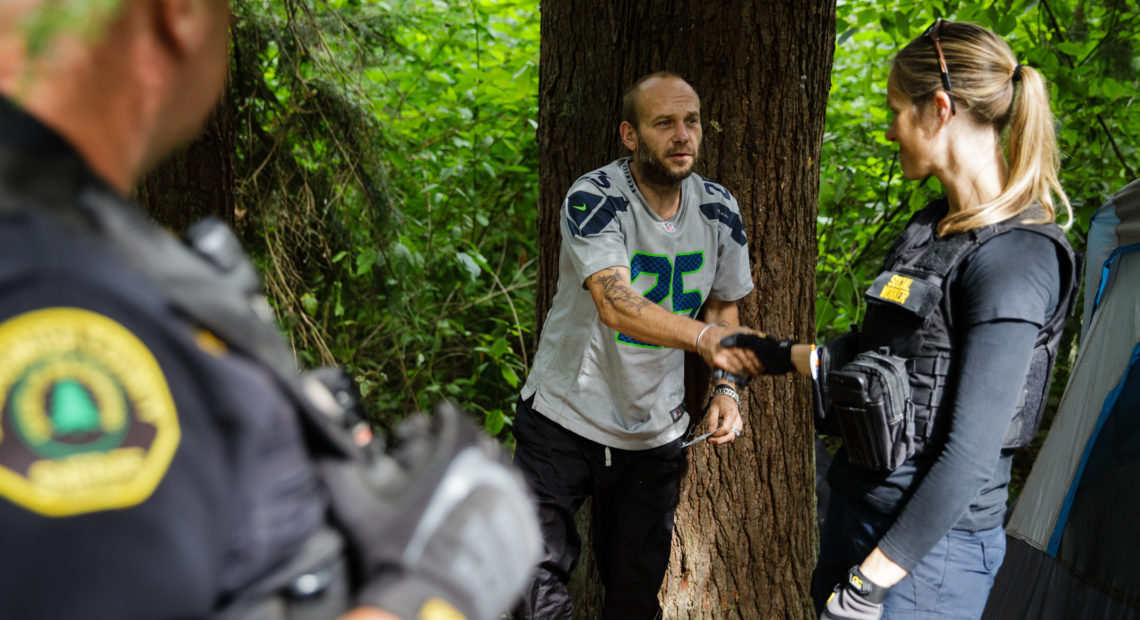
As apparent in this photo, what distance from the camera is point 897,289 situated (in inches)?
73.2

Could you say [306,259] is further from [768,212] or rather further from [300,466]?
[300,466]

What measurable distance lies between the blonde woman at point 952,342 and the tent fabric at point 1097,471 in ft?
3.90

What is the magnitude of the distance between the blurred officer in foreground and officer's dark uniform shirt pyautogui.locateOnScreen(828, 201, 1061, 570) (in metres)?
1.22

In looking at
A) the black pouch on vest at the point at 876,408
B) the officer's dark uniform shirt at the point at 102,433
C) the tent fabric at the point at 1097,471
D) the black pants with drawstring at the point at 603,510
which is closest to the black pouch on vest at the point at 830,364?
the black pouch on vest at the point at 876,408

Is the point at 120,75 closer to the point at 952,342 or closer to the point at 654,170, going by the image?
the point at 952,342

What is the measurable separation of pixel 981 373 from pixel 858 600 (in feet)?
1.94

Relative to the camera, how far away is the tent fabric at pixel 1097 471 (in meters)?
2.80

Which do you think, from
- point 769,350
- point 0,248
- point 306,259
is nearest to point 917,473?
point 769,350

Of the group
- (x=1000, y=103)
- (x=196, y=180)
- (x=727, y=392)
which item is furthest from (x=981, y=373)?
(x=196, y=180)

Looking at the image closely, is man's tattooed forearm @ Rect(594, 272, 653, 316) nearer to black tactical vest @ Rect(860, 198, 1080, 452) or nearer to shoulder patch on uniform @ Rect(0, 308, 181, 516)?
black tactical vest @ Rect(860, 198, 1080, 452)

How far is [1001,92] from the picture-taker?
1.96 m

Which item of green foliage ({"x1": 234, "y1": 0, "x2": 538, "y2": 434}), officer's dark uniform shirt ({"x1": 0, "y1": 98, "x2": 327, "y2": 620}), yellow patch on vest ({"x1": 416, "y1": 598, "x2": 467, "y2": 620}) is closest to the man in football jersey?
green foliage ({"x1": 234, "y1": 0, "x2": 538, "y2": 434})

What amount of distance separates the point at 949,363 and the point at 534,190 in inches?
157

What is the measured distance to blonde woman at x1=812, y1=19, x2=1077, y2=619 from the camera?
1774 mm
